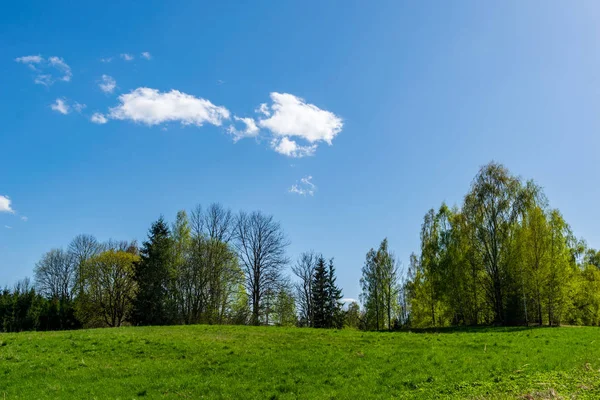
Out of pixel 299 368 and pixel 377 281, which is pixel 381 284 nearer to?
pixel 377 281

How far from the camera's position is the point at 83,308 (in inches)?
2132

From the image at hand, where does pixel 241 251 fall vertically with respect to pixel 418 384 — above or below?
above

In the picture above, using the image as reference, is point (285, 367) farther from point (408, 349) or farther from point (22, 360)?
point (22, 360)

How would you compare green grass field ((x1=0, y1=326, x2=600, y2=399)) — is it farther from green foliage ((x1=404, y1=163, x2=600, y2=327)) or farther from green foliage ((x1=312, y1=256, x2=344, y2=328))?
green foliage ((x1=312, y1=256, x2=344, y2=328))

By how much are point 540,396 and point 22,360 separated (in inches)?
796

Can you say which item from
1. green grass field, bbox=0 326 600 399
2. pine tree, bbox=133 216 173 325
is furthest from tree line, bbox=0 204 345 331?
green grass field, bbox=0 326 600 399

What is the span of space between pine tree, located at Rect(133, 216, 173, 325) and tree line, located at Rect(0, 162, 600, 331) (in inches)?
4.6

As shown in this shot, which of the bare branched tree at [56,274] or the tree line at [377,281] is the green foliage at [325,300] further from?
the bare branched tree at [56,274]

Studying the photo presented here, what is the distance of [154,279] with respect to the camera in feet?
144

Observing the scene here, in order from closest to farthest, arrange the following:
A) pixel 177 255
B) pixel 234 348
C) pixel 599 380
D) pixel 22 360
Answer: pixel 599 380
pixel 22 360
pixel 234 348
pixel 177 255

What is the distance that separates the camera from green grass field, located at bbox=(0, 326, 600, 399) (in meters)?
12.2

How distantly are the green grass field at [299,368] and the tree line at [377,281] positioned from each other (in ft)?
67.1

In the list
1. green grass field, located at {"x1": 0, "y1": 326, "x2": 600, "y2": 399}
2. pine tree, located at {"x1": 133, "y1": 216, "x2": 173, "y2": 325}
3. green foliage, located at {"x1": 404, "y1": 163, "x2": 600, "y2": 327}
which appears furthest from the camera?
pine tree, located at {"x1": 133, "y1": 216, "x2": 173, "y2": 325}

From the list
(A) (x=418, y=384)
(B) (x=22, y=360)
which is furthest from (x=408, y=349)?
(B) (x=22, y=360)
